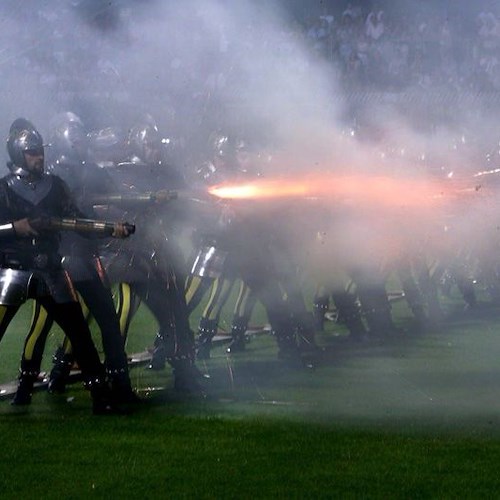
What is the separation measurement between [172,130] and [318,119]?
257 cm

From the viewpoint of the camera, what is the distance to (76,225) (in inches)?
395

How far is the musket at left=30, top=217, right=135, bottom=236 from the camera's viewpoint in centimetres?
1003

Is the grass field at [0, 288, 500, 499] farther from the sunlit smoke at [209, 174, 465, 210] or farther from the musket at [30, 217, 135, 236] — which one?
the sunlit smoke at [209, 174, 465, 210]

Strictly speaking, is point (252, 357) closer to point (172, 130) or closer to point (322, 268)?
point (322, 268)

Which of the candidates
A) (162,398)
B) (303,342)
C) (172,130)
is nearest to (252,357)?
(303,342)

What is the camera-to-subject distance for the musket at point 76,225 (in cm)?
1003

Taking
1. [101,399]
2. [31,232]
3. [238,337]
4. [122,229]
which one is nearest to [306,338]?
[238,337]

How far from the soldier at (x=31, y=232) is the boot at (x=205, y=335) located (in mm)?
4026

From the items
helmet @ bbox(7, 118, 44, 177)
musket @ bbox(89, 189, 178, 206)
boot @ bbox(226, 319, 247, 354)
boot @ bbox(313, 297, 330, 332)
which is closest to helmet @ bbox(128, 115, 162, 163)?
musket @ bbox(89, 189, 178, 206)

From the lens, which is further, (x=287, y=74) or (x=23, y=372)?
(x=287, y=74)

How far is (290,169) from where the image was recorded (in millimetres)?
15148

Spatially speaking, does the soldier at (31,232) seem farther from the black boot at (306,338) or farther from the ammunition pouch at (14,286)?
the black boot at (306,338)

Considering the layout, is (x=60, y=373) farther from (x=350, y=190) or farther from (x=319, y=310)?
(x=319, y=310)

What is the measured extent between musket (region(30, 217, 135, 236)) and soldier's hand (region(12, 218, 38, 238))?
0.09ft
